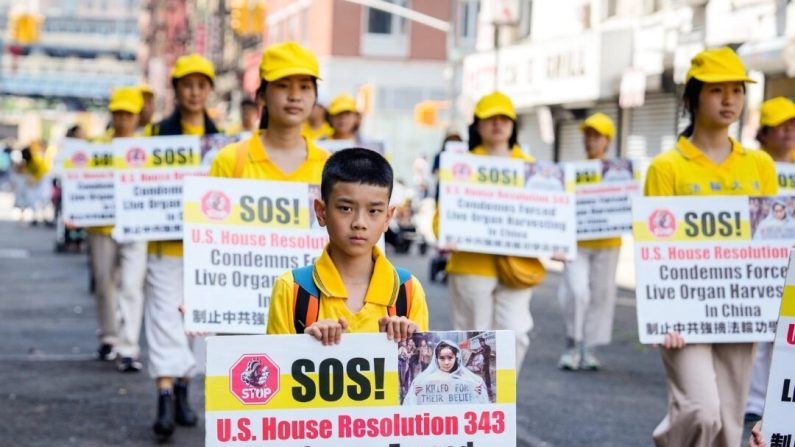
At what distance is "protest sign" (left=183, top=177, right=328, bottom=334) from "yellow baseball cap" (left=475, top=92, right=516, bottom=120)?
2.49 m

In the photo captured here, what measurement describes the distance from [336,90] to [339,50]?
145 cm

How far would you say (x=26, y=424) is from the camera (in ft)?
30.5

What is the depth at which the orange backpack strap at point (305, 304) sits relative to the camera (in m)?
4.88

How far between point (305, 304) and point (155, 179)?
4931 millimetres

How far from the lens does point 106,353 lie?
41.1 ft

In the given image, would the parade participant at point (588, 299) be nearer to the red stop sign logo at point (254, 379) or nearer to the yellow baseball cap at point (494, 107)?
the yellow baseball cap at point (494, 107)

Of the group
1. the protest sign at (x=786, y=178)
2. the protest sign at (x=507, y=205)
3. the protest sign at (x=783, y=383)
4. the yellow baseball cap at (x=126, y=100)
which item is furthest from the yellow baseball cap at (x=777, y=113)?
the protest sign at (x=783, y=383)

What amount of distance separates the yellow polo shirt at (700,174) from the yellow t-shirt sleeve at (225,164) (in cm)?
187

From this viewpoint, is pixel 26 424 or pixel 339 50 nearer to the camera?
pixel 26 424

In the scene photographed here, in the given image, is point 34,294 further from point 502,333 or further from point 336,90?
point 336,90

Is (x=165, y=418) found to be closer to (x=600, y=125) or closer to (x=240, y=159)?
(x=240, y=159)

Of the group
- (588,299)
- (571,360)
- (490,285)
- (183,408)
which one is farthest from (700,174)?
(588,299)

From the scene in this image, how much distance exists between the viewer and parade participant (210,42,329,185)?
6965 mm

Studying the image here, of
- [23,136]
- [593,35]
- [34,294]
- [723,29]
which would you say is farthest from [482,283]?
[23,136]
